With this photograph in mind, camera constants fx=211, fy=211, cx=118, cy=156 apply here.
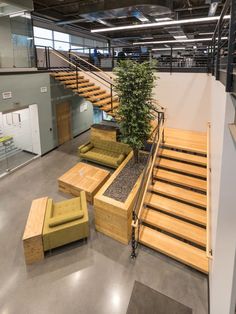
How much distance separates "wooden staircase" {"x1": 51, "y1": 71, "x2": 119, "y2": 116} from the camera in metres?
8.02

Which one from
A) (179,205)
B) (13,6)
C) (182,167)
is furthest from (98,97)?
(179,205)

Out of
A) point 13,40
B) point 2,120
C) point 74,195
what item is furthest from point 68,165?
point 13,40

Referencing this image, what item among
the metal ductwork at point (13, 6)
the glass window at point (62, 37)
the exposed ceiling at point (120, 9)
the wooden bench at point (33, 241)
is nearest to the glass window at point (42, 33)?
the glass window at point (62, 37)

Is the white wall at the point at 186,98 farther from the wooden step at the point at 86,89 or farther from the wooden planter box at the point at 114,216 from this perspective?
the wooden planter box at the point at 114,216

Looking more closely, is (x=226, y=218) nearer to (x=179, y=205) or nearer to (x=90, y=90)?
(x=179, y=205)

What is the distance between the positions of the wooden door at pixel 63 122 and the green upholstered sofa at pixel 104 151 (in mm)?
2231

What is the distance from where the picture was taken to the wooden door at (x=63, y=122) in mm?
10008

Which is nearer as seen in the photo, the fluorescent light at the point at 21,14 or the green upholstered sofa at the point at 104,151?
the fluorescent light at the point at 21,14

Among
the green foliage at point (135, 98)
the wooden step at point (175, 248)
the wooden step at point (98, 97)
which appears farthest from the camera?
the wooden step at point (98, 97)

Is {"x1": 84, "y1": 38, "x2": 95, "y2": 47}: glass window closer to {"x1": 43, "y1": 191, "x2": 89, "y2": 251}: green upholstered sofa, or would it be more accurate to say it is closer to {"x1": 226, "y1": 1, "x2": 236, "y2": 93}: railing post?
{"x1": 43, "y1": 191, "x2": 89, "y2": 251}: green upholstered sofa

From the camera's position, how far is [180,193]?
527 centimetres

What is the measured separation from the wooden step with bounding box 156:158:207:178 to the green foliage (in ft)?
2.81

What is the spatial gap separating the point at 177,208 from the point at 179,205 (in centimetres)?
13

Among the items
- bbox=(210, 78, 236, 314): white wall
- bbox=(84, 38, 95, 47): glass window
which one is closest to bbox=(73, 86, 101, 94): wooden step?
bbox=(210, 78, 236, 314): white wall
